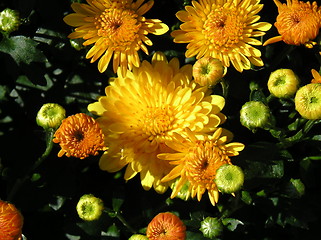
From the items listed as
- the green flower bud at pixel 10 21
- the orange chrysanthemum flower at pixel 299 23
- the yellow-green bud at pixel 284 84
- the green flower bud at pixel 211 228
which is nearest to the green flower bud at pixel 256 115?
the yellow-green bud at pixel 284 84

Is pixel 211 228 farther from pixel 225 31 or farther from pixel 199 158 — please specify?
pixel 225 31

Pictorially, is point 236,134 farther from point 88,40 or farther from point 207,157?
point 88,40

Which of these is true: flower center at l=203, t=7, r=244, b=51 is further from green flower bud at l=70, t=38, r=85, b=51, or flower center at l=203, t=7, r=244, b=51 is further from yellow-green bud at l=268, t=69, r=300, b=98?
green flower bud at l=70, t=38, r=85, b=51

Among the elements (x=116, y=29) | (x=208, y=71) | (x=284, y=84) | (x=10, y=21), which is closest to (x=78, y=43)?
(x=116, y=29)

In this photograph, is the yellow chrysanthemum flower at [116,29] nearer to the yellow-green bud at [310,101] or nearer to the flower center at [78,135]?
the flower center at [78,135]

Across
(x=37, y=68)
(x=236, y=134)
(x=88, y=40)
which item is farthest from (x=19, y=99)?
(x=236, y=134)

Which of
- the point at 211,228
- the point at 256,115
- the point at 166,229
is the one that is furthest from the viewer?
the point at 211,228
